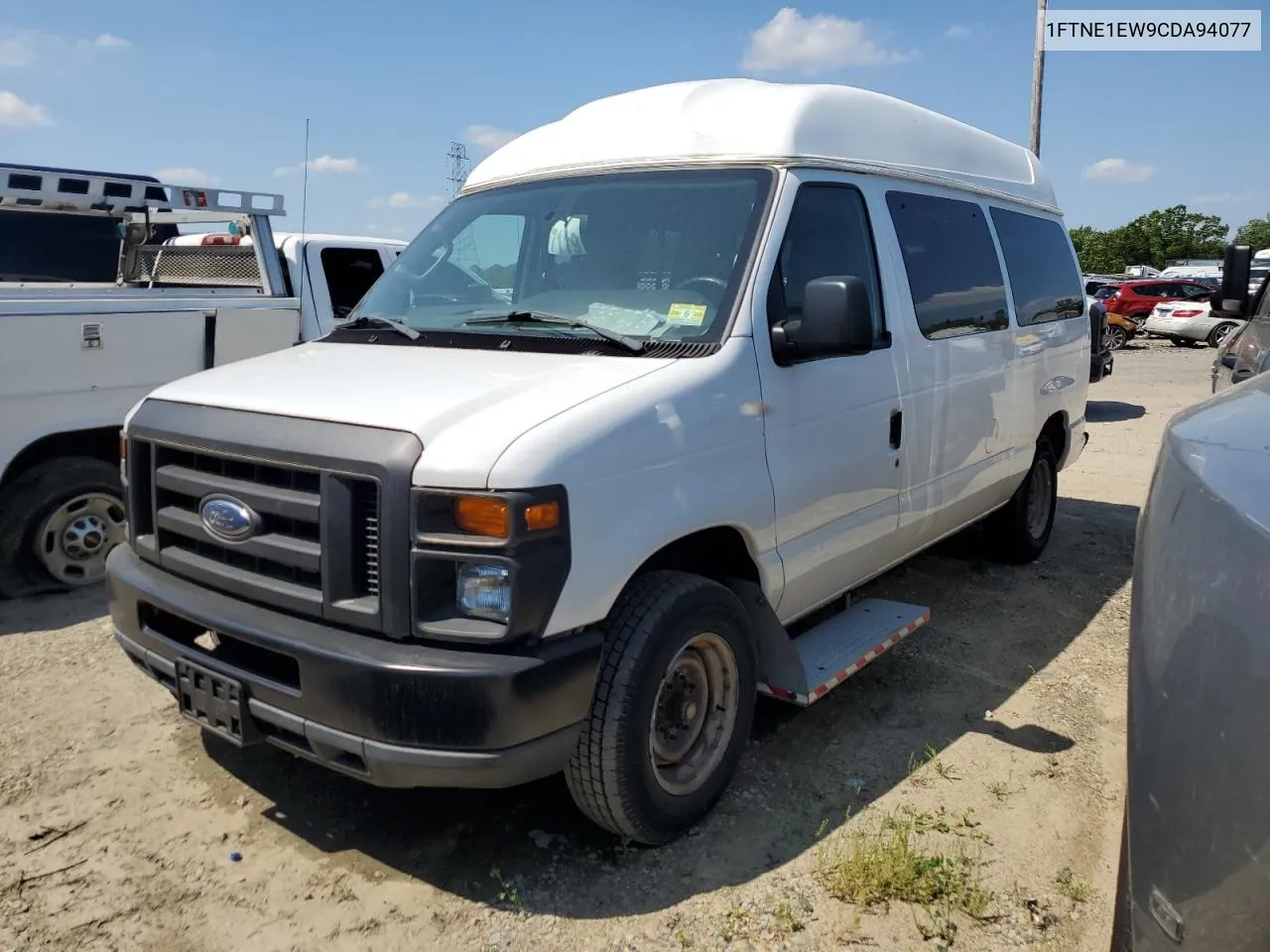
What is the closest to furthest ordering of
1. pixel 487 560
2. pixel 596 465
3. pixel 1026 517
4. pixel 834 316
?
1. pixel 487 560
2. pixel 596 465
3. pixel 834 316
4. pixel 1026 517

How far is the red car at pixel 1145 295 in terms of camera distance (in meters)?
26.5

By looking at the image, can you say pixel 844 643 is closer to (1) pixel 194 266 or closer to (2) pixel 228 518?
(2) pixel 228 518

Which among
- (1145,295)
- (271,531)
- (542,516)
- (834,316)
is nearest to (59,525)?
(271,531)

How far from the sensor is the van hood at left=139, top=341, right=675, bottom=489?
105 inches

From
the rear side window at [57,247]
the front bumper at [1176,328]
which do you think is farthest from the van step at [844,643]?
the front bumper at [1176,328]

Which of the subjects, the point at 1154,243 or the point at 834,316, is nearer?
the point at 834,316

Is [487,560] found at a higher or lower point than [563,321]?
lower

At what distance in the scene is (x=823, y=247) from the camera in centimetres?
380

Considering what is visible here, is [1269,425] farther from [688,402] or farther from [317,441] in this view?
[317,441]

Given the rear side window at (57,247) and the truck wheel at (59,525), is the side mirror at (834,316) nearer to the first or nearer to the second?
the truck wheel at (59,525)

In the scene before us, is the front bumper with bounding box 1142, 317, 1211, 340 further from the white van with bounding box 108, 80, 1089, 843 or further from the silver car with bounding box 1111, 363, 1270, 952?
the silver car with bounding box 1111, 363, 1270, 952

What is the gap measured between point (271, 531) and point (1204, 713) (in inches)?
95.4

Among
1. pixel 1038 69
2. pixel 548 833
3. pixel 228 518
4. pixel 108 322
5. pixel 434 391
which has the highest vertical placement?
pixel 1038 69

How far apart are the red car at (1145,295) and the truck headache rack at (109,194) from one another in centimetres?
2529
